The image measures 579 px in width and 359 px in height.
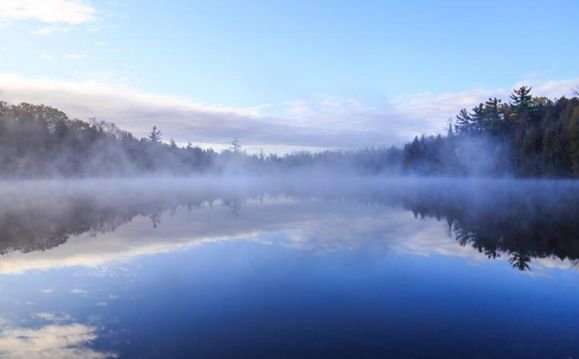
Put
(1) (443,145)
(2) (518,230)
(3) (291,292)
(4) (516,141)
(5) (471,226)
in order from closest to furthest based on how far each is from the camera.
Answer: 1. (3) (291,292)
2. (2) (518,230)
3. (5) (471,226)
4. (4) (516,141)
5. (1) (443,145)

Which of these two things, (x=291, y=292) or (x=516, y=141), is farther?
(x=516, y=141)

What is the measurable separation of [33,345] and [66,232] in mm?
14401

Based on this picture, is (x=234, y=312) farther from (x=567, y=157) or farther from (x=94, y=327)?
(x=567, y=157)

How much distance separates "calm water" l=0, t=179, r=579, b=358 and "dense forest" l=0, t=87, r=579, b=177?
62947 millimetres

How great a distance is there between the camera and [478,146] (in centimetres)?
9944

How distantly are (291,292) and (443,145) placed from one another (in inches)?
4698

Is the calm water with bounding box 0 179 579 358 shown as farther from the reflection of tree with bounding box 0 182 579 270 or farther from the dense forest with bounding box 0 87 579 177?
the dense forest with bounding box 0 87 579 177

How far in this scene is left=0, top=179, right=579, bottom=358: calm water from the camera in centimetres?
770

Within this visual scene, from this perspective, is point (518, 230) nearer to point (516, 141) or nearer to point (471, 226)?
point (471, 226)

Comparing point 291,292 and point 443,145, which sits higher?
point 443,145

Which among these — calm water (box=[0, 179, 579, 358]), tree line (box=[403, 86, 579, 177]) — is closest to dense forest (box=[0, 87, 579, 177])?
tree line (box=[403, 86, 579, 177])

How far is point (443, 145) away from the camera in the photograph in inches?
4739

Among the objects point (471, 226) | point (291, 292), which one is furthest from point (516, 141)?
point (291, 292)

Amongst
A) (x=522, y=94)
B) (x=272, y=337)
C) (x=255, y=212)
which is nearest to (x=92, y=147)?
(x=255, y=212)
